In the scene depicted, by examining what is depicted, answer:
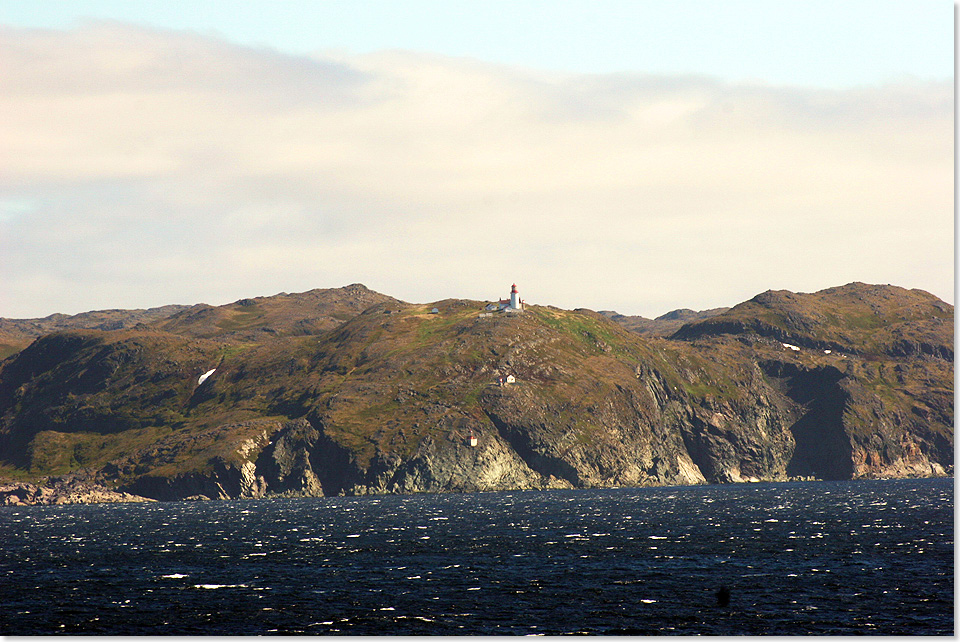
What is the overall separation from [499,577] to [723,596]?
20.2 meters

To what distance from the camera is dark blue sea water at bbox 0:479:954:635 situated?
63062 millimetres

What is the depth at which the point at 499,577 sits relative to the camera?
82062 millimetres

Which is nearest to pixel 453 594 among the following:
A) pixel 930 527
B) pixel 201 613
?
pixel 201 613

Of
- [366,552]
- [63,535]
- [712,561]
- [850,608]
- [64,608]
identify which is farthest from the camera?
[63,535]

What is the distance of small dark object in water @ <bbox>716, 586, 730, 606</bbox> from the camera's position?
2677 inches

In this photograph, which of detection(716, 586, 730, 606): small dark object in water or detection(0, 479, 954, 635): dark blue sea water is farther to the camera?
detection(716, 586, 730, 606): small dark object in water

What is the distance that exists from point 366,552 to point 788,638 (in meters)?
58.3

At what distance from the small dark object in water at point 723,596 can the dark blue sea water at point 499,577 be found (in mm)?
655

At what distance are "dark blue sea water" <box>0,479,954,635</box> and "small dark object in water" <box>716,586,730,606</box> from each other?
65 cm

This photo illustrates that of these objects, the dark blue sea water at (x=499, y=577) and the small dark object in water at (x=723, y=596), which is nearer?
the dark blue sea water at (x=499, y=577)

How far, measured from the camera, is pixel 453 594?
73750mm

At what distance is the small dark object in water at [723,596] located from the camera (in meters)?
68.0

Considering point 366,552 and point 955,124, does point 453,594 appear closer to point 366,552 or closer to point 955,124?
point 366,552

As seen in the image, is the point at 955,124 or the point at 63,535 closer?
the point at 955,124
